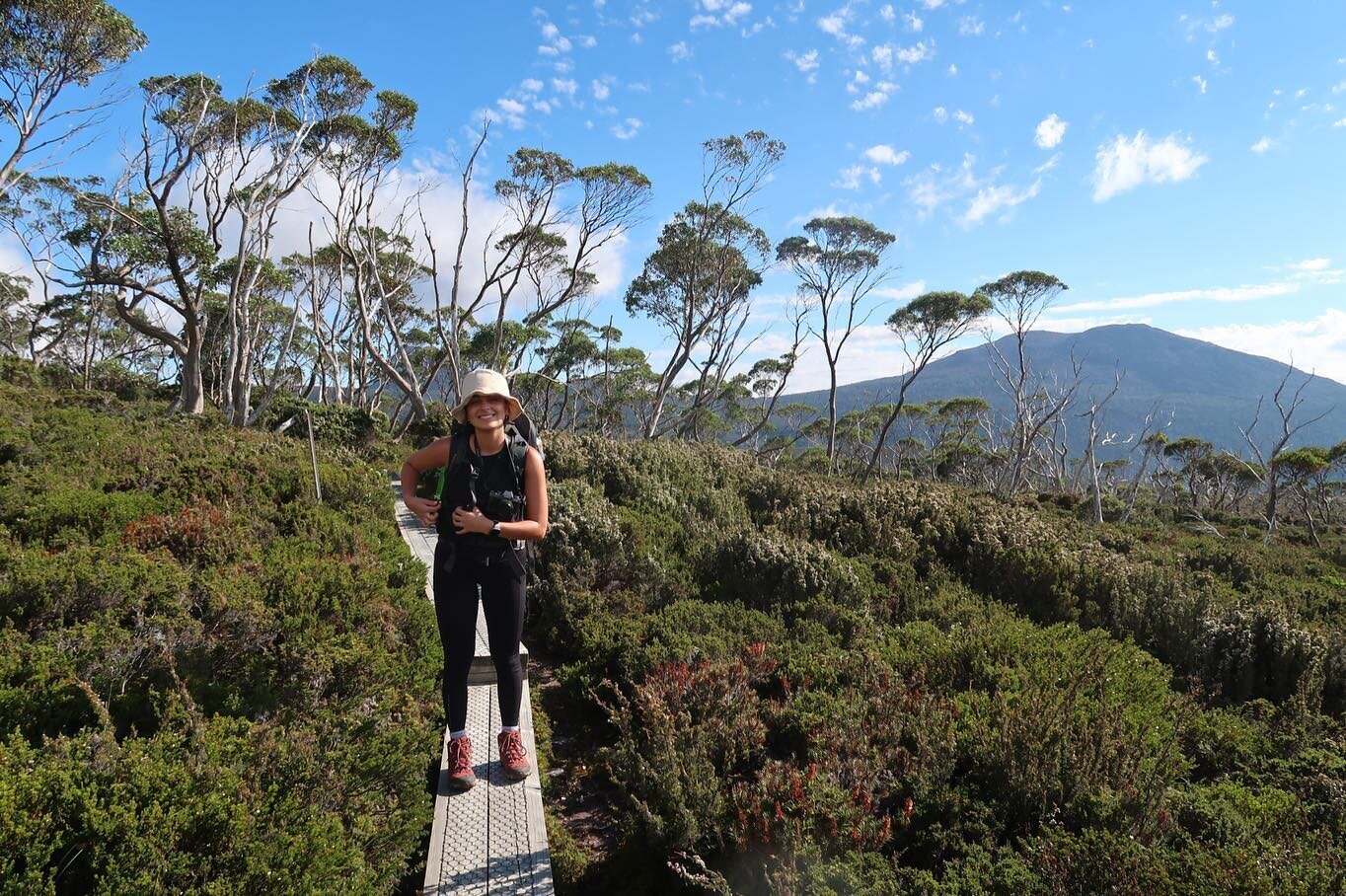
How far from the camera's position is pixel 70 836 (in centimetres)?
170

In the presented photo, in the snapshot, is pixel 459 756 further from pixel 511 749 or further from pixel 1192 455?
pixel 1192 455

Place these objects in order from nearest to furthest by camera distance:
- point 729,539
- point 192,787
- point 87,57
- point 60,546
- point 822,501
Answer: point 192,787, point 60,546, point 729,539, point 822,501, point 87,57

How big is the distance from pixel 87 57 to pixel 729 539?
16.4m

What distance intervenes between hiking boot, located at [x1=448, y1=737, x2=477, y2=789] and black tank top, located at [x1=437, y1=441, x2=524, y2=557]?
0.92 metres

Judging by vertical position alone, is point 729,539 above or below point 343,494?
below

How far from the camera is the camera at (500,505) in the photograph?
8.88 ft

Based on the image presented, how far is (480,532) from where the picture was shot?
2625 millimetres

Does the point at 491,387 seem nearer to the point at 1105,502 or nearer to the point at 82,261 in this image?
the point at 82,261

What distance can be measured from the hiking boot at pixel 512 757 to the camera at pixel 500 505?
1.05 m

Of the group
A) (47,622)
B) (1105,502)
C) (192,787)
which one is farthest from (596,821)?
(1105,502)

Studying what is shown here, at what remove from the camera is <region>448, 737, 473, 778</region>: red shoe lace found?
283cm

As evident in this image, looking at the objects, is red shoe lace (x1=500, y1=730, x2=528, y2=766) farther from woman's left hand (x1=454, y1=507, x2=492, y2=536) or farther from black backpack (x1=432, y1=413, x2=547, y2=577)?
woman's left hand (x1=454, y1=507, x2=492, y2=536)

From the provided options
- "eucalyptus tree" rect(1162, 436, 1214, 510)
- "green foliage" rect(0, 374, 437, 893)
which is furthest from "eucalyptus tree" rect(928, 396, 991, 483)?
"green foliage" rect(0, 374, 437, 893)

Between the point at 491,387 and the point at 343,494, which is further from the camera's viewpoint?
the point at 343,494
